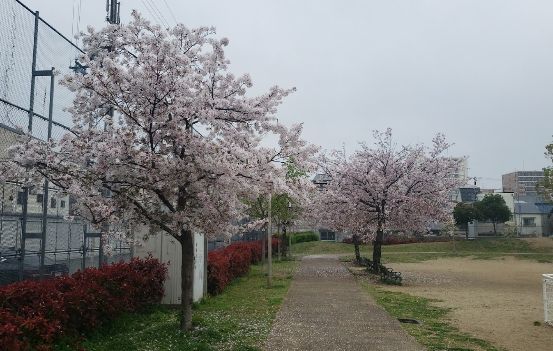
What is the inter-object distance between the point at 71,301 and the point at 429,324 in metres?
6.79

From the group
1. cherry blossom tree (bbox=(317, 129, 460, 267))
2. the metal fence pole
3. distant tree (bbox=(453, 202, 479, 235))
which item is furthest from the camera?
distant tree (bbox=(453, 202, 479, 235))

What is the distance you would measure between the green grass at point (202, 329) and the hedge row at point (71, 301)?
25 centimetres

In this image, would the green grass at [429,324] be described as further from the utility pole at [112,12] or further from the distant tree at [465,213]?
the distant tree at [465,213]

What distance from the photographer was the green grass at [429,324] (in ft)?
27.3

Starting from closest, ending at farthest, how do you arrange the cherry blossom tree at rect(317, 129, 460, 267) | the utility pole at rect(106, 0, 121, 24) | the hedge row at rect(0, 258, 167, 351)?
the hedge row at rect(0, 258, 167, 351)
the utility pole at rect(106, 0, 121, 24)
the cherry blossom tree at rect(317, 129, 460, 267)

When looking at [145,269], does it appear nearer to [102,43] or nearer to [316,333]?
[316,333]

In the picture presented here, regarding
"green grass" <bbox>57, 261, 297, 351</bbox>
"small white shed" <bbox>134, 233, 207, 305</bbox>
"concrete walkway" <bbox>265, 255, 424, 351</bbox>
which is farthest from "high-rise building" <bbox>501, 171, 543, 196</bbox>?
"small white shed" <bbox>134, 233, 207, 305</bbox>

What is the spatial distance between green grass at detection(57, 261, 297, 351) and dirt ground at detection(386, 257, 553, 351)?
412 cm

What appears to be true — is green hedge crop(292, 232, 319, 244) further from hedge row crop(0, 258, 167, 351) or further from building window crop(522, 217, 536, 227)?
hedge row crop(0, 258, 167, 351)

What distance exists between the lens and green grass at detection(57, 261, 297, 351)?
7734 mm

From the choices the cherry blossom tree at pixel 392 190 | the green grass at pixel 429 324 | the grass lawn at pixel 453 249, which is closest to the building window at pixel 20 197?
the green grass at pixel 429 324

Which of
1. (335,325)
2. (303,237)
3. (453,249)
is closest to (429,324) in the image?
(335,325)

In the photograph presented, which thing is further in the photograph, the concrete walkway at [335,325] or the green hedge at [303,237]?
the green hedge at [303,237]

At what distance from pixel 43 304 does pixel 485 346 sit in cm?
666
